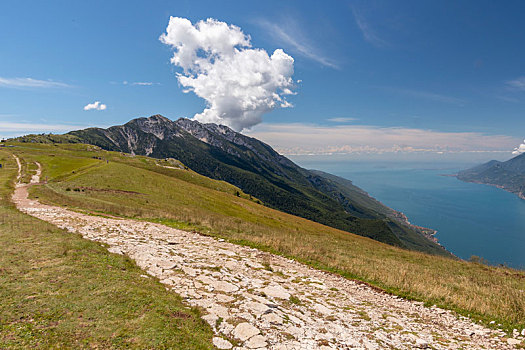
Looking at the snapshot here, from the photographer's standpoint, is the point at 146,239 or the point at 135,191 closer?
the point at 146,239

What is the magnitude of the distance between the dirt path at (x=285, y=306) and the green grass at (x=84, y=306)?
2.95ft

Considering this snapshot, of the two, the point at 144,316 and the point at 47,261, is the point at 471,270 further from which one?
the point at 47,261

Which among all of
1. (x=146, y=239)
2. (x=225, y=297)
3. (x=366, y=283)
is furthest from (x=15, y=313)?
(x=366, y=283)

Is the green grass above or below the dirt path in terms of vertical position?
above

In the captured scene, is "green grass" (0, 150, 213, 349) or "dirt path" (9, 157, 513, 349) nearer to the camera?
"green grass" (0, 150, 213, 349)

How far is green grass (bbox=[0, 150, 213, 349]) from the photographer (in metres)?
5.55

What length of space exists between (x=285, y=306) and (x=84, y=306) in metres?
6.88

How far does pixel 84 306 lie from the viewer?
6.85m

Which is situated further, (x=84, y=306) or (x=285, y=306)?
(x=285, y=306)

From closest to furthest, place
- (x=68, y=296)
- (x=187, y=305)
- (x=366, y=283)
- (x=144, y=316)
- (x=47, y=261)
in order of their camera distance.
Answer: (x=144, y=316), (x=68, y=296), (x=187, y=305), (x=47, y=261), (x=366, y=283)

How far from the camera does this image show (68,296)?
7.22 meters

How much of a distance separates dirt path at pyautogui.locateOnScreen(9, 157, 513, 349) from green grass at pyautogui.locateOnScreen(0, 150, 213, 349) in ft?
2.95

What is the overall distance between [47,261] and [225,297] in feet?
25.7

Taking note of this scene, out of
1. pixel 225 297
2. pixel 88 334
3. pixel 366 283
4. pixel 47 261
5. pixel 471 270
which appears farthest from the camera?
pixel 471 270
